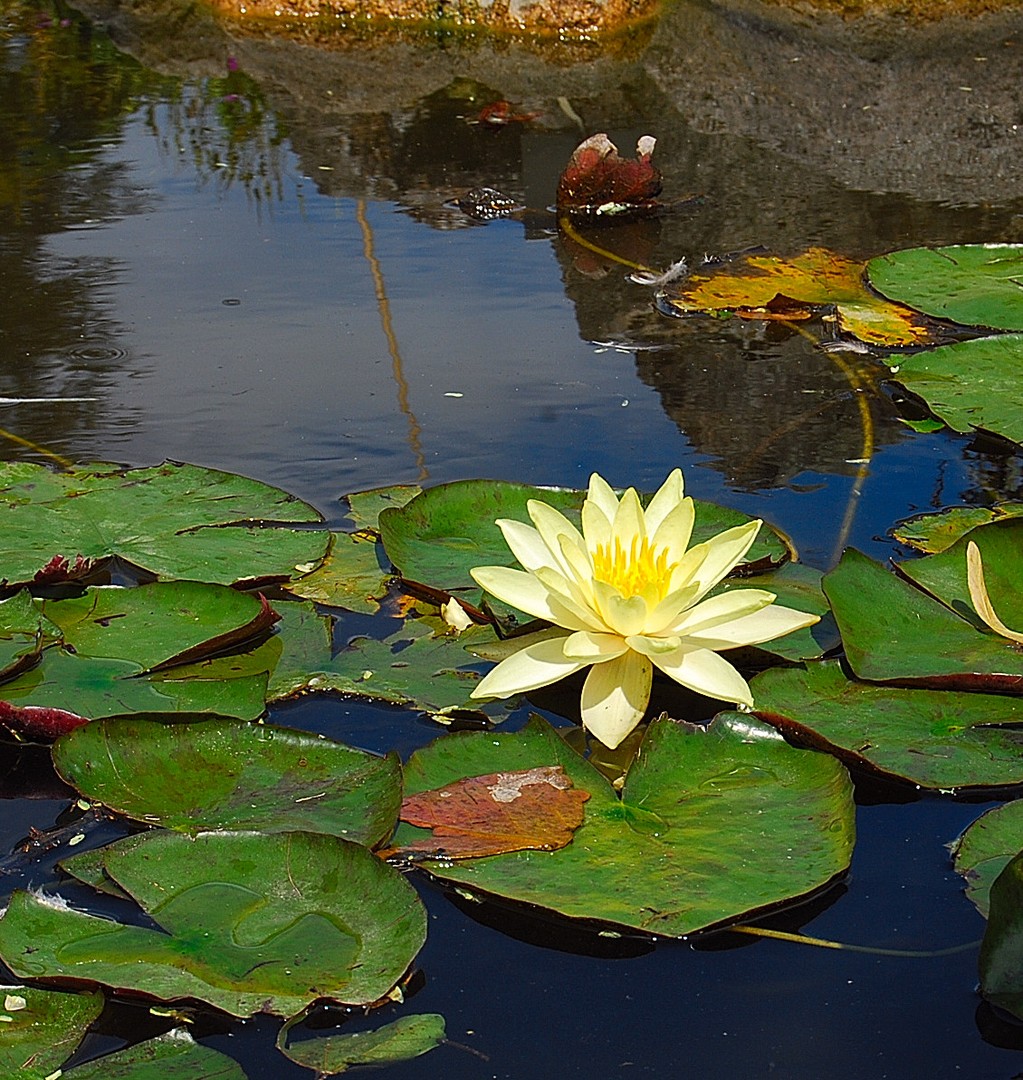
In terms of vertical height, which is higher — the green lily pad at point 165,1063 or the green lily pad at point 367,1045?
the green lily pad at point 165,1063

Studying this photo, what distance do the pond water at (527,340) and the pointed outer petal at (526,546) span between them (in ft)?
0.82

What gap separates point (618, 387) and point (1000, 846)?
1549 mm

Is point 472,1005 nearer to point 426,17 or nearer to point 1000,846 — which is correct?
point 1000,846

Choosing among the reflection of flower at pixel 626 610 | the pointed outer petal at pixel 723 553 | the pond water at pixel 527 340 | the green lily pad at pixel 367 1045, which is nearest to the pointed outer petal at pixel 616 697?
the reflection of flower at pixel 626 610

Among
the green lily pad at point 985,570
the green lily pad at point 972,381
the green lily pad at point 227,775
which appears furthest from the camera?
the green lily pad at point 972,381

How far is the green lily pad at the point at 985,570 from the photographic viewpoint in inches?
70.3

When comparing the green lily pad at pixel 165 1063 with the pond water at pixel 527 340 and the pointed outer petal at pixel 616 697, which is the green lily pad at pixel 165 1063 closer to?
the pond water at pixel 527 340

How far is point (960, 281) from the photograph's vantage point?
3.12 metres

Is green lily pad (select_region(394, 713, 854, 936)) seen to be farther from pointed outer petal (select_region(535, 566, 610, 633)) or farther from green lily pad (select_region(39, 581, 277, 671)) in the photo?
green lily pad (select_region(39, 581, 277, 671))

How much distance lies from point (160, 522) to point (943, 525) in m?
1.23

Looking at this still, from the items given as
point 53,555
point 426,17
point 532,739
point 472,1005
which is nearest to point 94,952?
point 472,1005

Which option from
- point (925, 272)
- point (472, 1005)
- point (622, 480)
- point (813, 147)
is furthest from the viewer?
point (813, 147)

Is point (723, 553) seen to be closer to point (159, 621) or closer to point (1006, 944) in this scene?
point (1006, 944)

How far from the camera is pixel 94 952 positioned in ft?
4.16
